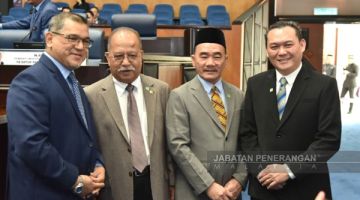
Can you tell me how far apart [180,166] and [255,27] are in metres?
6.24

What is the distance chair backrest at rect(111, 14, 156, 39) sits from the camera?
19.2 ft

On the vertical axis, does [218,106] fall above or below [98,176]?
above

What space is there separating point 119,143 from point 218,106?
58cm

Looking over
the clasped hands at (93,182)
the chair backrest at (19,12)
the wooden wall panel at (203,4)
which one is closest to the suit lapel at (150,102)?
the clasped hands at (93,182)

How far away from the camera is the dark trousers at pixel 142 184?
7.34ft

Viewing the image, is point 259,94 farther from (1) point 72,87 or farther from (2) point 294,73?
(1) point 72,87

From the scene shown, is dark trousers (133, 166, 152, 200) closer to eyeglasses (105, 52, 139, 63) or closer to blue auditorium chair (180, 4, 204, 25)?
eyeglasses (105, 52, 139, 63)

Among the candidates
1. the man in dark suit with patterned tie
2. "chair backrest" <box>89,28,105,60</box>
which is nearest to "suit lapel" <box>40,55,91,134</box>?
the man in dark suit with patterned tie

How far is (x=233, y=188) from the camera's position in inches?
89.7

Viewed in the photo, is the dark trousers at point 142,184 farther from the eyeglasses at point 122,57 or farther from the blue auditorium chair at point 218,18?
the blue auditorium chair at point 218,18

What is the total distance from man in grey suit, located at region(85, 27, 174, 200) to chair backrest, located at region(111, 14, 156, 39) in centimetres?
366

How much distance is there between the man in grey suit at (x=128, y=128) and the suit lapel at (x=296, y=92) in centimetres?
66

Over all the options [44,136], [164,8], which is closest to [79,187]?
[44,136]

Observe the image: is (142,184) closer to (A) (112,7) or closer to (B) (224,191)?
(B) (224,191)
